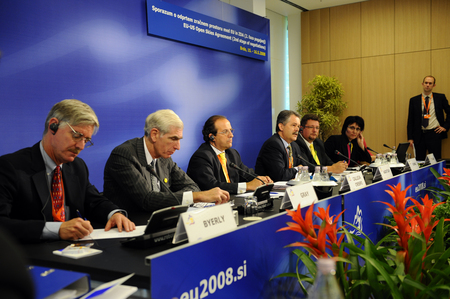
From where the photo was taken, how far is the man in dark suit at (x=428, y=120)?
6.97 meters

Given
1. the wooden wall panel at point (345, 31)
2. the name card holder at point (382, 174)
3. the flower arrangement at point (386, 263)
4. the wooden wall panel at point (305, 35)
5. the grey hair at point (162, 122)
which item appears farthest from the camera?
the wooden wall panel at point (305, 35)

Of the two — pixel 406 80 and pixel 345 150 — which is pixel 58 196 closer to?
pixel 345 150

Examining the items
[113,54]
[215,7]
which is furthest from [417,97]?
[113,54]

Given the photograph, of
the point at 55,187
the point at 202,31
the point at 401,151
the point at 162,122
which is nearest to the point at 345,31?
the point at 202,31

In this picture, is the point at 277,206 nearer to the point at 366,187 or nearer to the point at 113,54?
the point at 366,187

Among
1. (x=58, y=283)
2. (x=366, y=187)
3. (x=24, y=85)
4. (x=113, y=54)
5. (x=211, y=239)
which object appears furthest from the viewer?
(x=113, y=54)

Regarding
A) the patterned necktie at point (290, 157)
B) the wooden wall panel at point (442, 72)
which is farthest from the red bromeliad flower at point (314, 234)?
the wooden wall panel at point (442, 72)

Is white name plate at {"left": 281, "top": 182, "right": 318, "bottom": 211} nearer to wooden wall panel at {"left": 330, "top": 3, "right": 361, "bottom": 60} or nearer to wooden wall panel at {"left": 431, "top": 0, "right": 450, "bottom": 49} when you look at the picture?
wooden wall panel at {"left": 431, "top": 0, "right": 450, "bottom": 49}

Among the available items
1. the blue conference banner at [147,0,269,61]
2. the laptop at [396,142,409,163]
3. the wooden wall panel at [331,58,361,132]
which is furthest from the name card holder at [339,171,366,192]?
the wooden wall panel at [331,58,361,132]

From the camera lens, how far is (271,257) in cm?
146

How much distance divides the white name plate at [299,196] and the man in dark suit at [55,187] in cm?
72

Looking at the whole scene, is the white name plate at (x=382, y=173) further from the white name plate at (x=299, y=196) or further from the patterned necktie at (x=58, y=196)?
the patterned necktie at (x=58, y=196)

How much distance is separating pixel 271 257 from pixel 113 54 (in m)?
3.32

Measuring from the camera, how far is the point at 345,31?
814 centimetres
